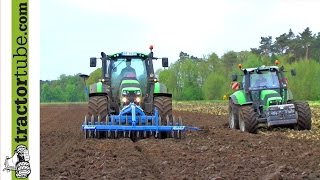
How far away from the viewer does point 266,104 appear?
15289 millimetres

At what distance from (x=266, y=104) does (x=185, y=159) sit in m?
6.89

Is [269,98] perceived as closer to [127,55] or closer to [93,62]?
[127,55]

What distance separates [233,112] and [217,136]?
3069mm

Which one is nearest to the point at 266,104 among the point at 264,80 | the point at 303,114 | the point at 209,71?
the point at 264,80

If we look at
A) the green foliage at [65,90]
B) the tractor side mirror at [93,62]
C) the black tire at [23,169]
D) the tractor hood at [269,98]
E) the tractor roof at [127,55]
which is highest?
the green foliage at [65,90]

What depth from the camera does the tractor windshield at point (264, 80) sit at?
621 inches

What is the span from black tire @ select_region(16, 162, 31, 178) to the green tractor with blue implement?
381 inches

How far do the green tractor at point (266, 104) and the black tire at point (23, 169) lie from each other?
474 inches

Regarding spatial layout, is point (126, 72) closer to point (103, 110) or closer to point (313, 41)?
point (103, 110)

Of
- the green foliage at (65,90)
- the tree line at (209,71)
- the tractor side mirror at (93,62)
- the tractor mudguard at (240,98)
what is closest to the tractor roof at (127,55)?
the tractor side mirror at (93,62)

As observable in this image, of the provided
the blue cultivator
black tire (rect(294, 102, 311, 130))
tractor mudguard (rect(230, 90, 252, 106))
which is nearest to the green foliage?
tractor mudguard (rect(230, 90, 252, 106))

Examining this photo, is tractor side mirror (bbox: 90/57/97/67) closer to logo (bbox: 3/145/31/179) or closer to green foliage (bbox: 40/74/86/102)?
logo (bbox: 3/145/31/179)

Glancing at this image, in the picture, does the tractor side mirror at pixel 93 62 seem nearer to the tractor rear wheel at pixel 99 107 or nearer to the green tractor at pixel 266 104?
the tractor rear wheel at pixel 99 107

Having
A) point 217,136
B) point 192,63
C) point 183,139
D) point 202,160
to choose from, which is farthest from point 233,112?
point 192,63
